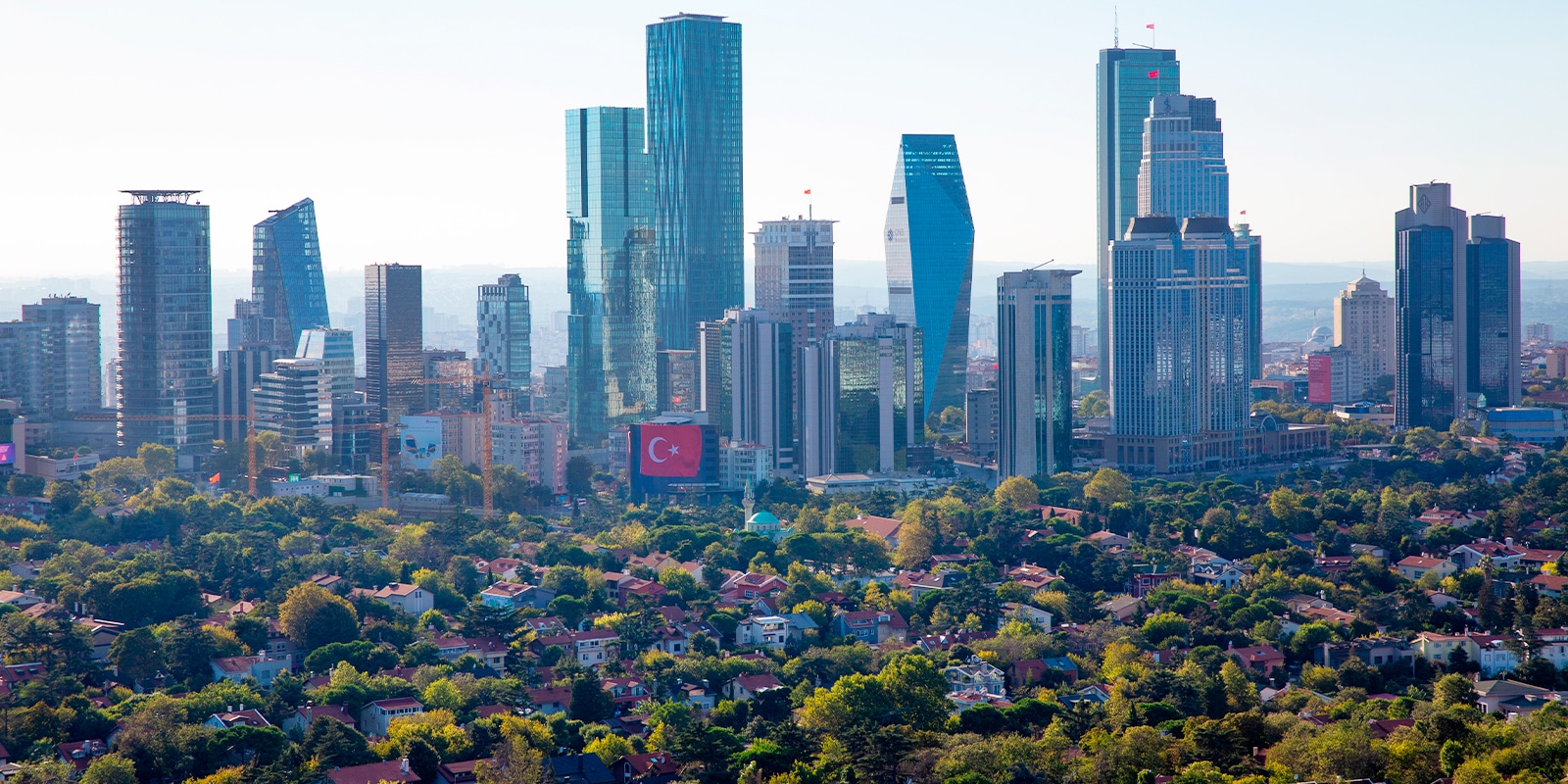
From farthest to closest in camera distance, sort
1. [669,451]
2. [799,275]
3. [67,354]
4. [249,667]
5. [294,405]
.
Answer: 1. [67,354]
2. [294,405]
3. [799,275]
4. [669,451]
5. [249,667]

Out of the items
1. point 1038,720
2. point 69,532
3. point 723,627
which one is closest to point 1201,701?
point 1038,720

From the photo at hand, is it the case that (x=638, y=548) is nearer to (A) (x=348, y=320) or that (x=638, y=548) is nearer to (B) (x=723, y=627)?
(B) (x=723, y=627)

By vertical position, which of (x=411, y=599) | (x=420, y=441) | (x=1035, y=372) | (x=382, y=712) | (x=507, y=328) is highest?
(x=507, y=328)

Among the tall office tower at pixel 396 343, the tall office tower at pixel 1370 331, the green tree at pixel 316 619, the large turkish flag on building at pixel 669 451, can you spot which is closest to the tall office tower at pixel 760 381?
the large turkish flag on building at pixel 669 451

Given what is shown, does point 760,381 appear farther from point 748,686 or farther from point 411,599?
point 748,686

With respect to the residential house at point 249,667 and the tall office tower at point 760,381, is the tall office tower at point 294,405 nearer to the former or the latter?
the tall office tower at point 760,381

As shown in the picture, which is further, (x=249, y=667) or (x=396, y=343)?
(x=396, y=343)

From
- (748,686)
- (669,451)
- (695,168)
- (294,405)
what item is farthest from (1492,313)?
(748,686)
